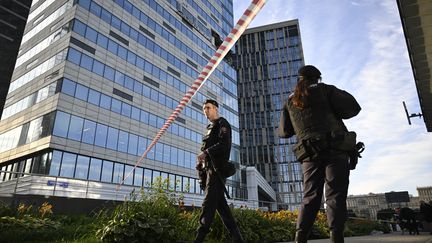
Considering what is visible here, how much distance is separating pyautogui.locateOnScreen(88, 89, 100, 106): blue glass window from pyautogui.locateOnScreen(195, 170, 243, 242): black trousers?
27.0 meters

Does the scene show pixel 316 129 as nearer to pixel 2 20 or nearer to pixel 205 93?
pixel 2 20

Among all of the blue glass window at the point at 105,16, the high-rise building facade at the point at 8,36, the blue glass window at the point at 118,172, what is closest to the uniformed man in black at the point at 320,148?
the high-rise building facade at the point at 8,36

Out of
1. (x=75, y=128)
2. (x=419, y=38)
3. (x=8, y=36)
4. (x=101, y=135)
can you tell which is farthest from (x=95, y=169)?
(x=419, y=38)

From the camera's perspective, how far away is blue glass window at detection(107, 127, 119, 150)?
28612mm

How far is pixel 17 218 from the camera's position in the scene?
5.26 metres

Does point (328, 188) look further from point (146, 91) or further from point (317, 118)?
Answer: point (146, 91)

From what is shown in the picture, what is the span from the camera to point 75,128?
25797mm

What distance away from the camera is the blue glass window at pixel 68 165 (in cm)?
2427

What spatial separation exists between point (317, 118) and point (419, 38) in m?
10.4

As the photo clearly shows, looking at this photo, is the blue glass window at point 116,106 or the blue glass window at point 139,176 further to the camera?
the blue glass window at point 139,176

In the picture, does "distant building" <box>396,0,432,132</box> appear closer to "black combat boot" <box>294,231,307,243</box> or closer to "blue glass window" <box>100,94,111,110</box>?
"black combat boot" <box>294,231,307,243</box>

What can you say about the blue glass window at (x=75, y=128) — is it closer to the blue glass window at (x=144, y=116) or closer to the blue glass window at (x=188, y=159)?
the blue glass window at (x=144, y=116)

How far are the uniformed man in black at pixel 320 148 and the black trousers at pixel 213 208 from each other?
135cm

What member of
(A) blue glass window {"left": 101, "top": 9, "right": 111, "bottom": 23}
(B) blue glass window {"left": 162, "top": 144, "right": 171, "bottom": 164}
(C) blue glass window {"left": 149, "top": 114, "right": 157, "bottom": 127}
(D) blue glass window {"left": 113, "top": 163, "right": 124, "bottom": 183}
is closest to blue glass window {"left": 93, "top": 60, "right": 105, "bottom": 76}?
(A) blue glass window {"left": 101, "top": 9, "right": 111, "bottom": 23}
